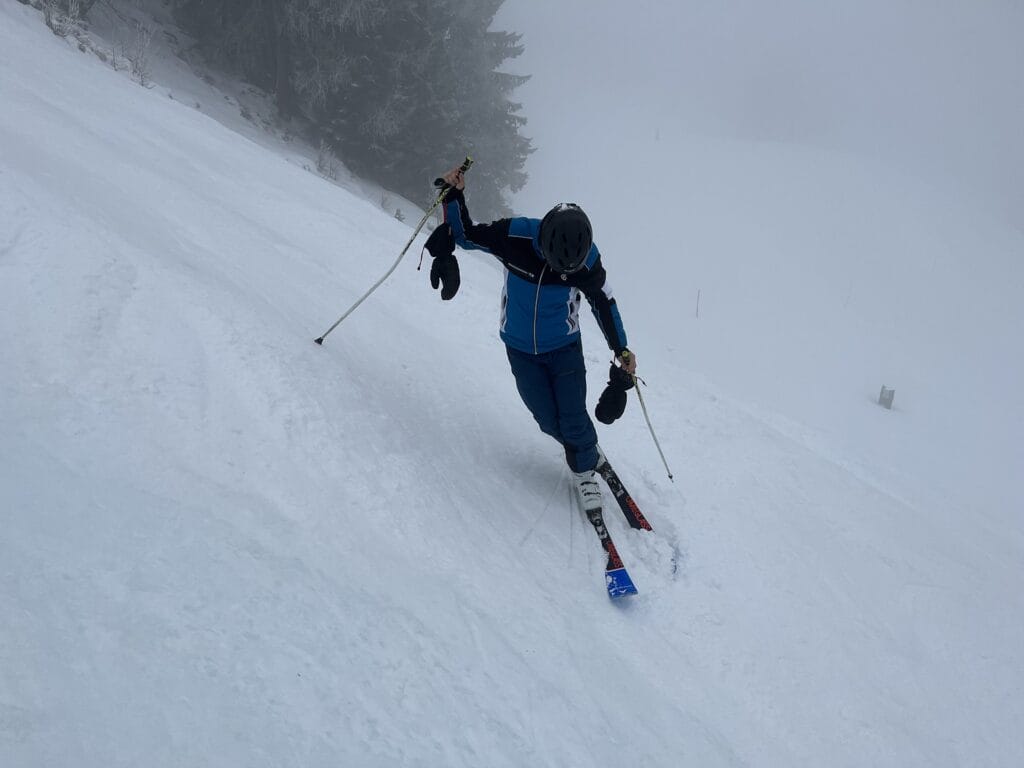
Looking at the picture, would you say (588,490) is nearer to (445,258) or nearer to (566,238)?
(566,238)

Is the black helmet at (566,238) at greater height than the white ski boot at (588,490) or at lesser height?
greater

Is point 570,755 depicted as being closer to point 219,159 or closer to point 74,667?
point 74,667

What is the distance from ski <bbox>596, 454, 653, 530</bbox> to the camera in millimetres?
4018

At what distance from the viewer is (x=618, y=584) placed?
10.7ft

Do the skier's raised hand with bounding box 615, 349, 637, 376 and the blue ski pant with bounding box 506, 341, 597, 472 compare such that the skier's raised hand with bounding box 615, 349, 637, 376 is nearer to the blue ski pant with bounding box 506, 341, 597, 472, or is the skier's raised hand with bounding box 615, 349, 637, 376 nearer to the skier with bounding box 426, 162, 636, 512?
the skier with bounding box 426, 162, 636, 512

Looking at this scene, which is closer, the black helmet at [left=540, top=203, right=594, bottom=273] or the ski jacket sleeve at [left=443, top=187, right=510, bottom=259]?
the black helmet at [left=540, top=203, right=594, bottom=273]

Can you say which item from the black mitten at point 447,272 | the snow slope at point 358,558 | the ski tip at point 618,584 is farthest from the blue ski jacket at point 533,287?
the ski tip at point 618,584

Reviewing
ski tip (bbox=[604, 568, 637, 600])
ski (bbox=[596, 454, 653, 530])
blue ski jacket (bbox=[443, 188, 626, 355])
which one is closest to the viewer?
ski tip (bbox=[604, 568, 637, 600])

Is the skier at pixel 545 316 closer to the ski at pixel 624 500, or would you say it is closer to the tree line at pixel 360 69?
the ski at pixel 624 500

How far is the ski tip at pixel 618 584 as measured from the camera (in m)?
3.24

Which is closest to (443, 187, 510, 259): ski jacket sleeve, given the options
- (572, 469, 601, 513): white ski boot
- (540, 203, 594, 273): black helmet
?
(540, 203, 594, 273): black helmet

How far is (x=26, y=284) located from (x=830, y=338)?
819 inches

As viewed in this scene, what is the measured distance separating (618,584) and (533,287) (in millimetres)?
1725

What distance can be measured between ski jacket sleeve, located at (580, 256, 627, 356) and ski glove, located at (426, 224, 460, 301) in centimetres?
81
